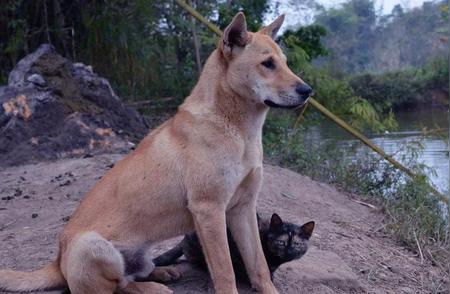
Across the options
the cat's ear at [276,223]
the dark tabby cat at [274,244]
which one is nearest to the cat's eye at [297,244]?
the dark tabby cat at [274,244]

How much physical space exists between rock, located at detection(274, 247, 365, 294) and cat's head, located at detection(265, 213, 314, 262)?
377mm

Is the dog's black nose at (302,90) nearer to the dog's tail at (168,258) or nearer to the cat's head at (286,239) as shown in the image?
the cat's head at (286,239)

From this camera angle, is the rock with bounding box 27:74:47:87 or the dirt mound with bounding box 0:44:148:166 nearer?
the dirt mound with bounding box 0:44:148:166

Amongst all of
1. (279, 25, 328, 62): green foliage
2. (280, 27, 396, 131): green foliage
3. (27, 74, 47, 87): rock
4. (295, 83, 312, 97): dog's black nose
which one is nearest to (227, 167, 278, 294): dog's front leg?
(295, 83, 312, 97): dog's black nose

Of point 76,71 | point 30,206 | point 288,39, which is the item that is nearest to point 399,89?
point 288,39

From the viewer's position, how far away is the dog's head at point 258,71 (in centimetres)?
475

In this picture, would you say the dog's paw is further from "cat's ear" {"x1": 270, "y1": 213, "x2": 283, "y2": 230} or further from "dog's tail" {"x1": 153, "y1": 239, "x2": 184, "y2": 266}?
"cat's ear" {"x1": 270, "y1": 213, "x2": 283, "y2": 230}

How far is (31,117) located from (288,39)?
4.67m

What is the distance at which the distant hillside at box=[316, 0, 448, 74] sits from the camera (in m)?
25.2

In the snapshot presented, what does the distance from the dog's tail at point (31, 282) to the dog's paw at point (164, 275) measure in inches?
25.1

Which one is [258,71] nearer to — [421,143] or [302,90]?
[302,90]

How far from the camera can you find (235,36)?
490 cm

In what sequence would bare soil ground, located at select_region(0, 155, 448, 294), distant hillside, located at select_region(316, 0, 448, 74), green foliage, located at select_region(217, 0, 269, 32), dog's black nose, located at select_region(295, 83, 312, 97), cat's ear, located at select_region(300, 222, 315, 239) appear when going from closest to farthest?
dog's black nose, located at select_region(295, 83, 312, 97) → cat's ear, located at select_region(300, 222, 315, 239) → bare soil ground, located at select_region(0, 155, 448, 294) → green foliage, located at select_region(217, 0, 269, 32) → distant hillside, located at select_region(316, 0, 448, 74)

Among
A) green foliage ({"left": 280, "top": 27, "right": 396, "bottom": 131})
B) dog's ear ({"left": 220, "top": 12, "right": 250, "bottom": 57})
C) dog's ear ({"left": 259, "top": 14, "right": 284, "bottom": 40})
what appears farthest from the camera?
green foliage ({"left": 280, "top": 27, "right": 396, "bottom": 131})
